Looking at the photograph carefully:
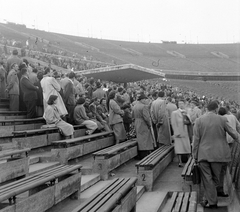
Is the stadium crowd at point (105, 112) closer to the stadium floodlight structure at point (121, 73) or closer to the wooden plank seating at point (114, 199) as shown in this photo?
the wooden plank seating at point (114, 199)

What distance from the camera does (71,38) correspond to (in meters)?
65.8

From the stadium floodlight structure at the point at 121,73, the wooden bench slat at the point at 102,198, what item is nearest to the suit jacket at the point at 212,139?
the wooden bench slat at the point at 102,198

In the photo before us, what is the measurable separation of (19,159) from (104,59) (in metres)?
46.7

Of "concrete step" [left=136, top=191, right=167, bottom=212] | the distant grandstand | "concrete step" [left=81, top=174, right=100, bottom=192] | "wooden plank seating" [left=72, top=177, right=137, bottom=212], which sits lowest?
"concrete step" [left=136, top=191, right=167, bottom=212]

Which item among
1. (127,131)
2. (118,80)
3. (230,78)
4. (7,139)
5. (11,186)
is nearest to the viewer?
(11,186)

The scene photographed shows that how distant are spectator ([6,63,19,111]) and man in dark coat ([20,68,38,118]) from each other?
1.69 ft

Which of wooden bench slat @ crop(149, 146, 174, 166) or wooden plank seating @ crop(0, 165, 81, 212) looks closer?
wooden plank seating @ crop(0, 165, 81, 212)

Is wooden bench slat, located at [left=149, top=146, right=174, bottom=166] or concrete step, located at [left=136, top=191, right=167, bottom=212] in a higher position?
wooden bench slat, located at [left=149, top=146, right=174, bottom=166]

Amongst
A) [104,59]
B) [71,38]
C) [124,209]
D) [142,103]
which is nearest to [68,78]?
[142,103]

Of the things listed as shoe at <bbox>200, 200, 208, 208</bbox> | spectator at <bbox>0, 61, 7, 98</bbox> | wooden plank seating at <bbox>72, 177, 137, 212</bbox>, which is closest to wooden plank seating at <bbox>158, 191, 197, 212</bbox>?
wooden plank seating at <bbox>72, 177, 137, 212</bbox>

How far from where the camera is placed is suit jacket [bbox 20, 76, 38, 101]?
30.5 feet

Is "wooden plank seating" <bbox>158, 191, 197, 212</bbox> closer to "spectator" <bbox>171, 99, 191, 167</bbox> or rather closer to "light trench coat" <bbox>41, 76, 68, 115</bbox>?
"spectator" <bbox>171, 99, 191, 167</bbox>

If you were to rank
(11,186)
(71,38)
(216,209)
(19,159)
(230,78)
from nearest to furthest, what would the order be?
(11,186)
(19,159)
(216,209)
(230,78)
(71,38)

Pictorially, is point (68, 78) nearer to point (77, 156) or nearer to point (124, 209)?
point (77, 156)
